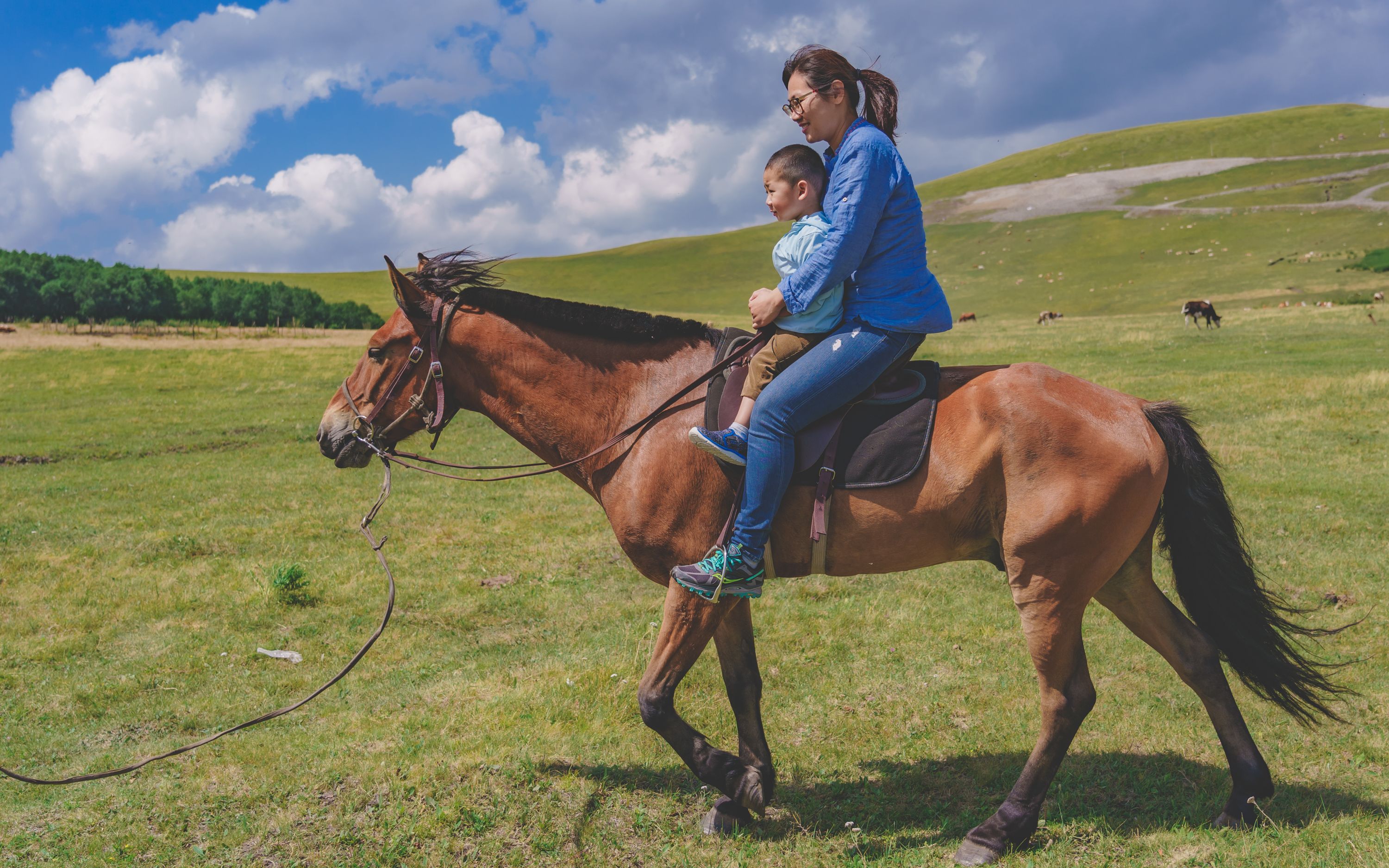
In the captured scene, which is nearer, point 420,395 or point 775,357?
point 775,357

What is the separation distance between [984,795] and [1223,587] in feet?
6.14

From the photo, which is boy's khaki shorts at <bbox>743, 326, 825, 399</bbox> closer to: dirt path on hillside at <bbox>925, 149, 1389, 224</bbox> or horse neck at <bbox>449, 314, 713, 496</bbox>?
horse neck at <bbox>449, 314, 713, 496</bbox>

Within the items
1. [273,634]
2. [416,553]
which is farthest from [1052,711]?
[416,553]

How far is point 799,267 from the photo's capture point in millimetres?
4277

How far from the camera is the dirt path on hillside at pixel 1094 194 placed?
321 feet

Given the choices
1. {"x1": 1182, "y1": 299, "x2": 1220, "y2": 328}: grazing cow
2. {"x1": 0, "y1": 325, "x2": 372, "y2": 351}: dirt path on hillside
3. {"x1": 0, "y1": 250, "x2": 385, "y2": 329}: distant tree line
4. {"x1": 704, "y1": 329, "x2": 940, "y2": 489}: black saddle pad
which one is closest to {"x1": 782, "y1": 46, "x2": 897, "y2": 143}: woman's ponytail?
{"x1": 704, "y1": 329, "x2": 940, "y2": 489}: black saddle pad

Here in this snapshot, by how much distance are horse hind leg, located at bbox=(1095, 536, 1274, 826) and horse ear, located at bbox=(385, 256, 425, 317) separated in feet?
14.2

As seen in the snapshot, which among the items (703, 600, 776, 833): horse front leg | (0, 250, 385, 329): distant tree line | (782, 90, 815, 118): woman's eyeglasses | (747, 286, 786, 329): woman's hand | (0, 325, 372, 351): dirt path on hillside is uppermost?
(0, 250, 385, 329): distant tree line

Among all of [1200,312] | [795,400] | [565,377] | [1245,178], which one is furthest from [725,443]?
[1245,178]

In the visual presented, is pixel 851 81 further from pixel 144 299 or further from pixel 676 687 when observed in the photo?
pixel 144 299

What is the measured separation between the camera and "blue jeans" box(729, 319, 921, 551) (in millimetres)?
4312

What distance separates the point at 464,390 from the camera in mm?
5273

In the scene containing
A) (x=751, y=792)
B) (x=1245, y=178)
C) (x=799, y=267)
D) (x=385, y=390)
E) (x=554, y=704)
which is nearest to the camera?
(x=799, y=267)

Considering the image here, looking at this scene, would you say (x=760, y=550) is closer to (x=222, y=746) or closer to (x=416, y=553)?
(x=222, y=746)
